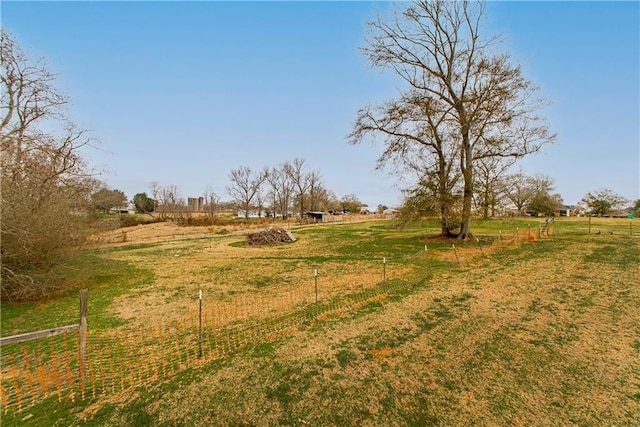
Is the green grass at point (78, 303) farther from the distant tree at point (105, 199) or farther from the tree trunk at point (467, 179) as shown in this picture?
the tree trunk at point (467, 179)

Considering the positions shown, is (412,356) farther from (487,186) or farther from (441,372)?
(487,186)

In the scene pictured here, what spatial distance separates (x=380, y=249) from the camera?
55.2 ft

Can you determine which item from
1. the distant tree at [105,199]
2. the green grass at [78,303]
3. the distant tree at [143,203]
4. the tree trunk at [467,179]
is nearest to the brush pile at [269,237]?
the green grass at [78,303]

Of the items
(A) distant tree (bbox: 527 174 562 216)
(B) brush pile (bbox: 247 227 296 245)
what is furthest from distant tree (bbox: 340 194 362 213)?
(B) brush pile (bbox: 247 227 296 245)

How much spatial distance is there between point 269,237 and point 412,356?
17113 mm

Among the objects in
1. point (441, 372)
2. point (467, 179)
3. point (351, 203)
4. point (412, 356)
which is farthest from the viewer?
point (351, 203)

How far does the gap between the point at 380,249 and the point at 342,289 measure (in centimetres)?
829

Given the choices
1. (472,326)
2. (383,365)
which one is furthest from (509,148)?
(383,365)

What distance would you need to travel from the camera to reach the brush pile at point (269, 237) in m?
20.7

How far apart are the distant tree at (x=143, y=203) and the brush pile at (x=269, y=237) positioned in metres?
53.4

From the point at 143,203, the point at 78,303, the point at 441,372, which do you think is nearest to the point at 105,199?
the point at 78,303

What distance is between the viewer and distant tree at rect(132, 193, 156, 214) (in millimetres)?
62750

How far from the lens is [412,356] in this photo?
4.86 meters

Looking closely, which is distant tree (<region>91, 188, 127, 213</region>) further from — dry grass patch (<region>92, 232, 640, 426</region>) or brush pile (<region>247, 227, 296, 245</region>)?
dry grass patch (<region>92, 232, 640, 426</region>)
